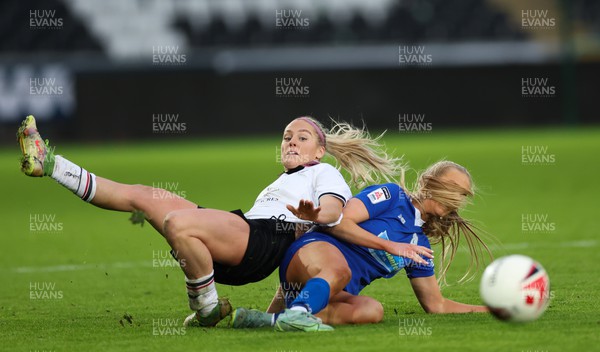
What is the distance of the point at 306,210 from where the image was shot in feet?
17.3

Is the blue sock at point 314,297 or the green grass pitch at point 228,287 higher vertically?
the blue sock at point 314,297

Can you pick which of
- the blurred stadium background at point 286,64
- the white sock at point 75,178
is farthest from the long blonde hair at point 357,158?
the blurred stadium background at point 286,64

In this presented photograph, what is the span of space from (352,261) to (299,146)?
2.72 feet

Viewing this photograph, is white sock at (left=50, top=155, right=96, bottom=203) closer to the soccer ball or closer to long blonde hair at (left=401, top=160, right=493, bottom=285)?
long blonde hair at (left=401, top=160, right=493, bottom=285)

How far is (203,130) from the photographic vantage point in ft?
80.6

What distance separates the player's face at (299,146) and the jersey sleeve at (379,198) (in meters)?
0.47

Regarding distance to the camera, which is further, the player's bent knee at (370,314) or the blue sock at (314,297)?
the player's bent knee at (370,314)

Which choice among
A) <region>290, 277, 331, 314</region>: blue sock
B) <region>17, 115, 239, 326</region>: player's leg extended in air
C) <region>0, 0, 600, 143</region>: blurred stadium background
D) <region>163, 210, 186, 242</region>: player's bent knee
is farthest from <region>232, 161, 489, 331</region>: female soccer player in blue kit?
<region>0, 0, 600, 143</region>: blurred stadium background

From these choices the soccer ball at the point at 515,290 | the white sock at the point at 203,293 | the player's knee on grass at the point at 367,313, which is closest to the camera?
the soccer ball at the point at 515,290

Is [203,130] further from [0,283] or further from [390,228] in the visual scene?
Result: [390,228]

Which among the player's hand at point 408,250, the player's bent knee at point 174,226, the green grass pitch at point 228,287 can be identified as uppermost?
the player's bent knee at point 174,226

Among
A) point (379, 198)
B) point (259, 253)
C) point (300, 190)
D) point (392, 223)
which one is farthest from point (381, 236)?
point (259, 253)

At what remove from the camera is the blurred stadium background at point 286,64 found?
23.5 metres

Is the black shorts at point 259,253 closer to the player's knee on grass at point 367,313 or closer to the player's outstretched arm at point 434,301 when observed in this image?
the player's knee on grass at point 367,313
